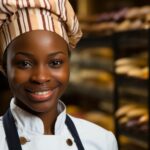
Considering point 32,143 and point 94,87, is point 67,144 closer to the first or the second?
point 32,143

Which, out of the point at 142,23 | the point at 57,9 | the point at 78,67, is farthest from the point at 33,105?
the point at 78,67

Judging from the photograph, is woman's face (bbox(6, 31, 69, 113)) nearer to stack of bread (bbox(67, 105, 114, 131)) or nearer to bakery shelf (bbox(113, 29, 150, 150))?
bakery shelf (bbox(113, 29, 150, 150))

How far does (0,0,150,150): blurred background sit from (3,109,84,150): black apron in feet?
3.74

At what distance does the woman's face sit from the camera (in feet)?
2.58

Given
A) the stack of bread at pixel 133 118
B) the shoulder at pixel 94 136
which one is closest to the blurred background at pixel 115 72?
the stack of bread at pixel 133 118

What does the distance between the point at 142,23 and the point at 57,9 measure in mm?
1624

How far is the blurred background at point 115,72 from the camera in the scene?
7.54 ft

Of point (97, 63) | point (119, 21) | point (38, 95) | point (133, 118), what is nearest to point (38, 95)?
point (38, 95)

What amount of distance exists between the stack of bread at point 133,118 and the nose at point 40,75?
1.52 metres

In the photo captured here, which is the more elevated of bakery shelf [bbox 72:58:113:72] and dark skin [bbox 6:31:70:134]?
dark skin [bbox 6:31:70:134]

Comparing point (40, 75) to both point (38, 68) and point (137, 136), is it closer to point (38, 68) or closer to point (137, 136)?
point (38, 68)

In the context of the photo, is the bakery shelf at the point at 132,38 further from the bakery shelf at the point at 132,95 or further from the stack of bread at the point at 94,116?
the stack of bread at the point at 94,116

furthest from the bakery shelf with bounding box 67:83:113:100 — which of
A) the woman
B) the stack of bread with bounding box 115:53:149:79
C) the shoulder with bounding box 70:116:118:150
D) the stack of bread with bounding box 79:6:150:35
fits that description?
the woman

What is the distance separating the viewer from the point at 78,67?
320cm
